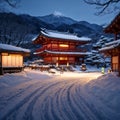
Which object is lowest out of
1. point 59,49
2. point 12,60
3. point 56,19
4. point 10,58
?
point 12,60

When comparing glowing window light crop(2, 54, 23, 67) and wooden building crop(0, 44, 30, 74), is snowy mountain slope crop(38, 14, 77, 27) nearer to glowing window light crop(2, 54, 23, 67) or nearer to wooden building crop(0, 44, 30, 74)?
glowing window light crop(2, 54, 23, 67)

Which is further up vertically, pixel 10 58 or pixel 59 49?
pixel 59 49

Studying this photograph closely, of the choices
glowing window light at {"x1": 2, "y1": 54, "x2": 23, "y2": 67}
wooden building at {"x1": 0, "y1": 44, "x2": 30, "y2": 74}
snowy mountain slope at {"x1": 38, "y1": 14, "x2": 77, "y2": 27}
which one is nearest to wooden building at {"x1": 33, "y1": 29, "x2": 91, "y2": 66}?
glowing window light at {"x1": 2, "y1": 54, "x2": 23, "y2": 67}

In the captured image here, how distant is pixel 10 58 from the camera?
26.8 metres

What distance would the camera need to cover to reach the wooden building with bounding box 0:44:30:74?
973 inches

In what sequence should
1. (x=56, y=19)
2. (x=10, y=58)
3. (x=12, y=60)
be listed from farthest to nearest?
(x=56, y=19) < (x=12, y=60) < (x=10, y=58)

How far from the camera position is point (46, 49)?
46.5 m

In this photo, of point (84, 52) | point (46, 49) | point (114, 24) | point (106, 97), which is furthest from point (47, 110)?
point (84, 52)

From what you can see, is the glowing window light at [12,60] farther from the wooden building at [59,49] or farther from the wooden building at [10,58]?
the wooden building at [59,49]

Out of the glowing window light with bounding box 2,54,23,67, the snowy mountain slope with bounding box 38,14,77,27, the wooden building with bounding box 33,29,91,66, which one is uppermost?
the snowy mountain slope with bounding box 38,14,77,27

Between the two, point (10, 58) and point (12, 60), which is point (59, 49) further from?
point (10, 58)

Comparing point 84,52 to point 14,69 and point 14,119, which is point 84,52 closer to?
point 14,69

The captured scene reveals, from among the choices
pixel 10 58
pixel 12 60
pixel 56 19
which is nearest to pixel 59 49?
pixel 12 60

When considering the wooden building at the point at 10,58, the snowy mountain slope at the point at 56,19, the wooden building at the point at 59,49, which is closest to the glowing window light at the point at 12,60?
the wooden building at the point at 10,58
